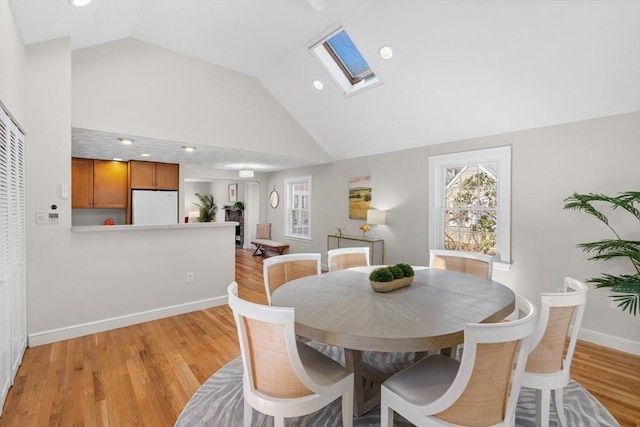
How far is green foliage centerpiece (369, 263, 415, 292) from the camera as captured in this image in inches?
78.8

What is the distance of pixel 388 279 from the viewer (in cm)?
201

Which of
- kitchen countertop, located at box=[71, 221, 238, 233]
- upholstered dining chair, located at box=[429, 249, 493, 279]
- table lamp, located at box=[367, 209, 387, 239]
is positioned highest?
table lamp, located at box=[367, 209, 387, 239]

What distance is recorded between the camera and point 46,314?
9.42ft

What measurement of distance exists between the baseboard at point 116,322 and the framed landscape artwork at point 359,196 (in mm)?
2674

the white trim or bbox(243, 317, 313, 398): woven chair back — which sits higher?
the white trim

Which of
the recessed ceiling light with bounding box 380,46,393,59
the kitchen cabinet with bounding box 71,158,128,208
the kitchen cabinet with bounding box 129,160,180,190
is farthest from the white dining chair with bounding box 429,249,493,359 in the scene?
the kitchen cabinet with bounding box 71,158,128,208

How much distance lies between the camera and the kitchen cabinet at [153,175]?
5395 millimetres

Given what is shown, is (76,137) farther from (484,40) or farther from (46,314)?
(484,40)

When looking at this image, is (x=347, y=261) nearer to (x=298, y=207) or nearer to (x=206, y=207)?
(x=298, y=207)

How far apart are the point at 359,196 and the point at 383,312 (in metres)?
3.93

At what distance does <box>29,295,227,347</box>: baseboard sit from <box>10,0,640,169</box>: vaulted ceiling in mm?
2631

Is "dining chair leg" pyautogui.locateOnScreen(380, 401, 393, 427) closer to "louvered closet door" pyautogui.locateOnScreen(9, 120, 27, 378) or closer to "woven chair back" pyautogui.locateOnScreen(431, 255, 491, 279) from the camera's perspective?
"woven chair back" pyautogui.locateOnScreen(431, 255, 491, 279)

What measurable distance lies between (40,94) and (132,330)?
7.84 feet

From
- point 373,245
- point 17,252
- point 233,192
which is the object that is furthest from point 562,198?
point 233,192
